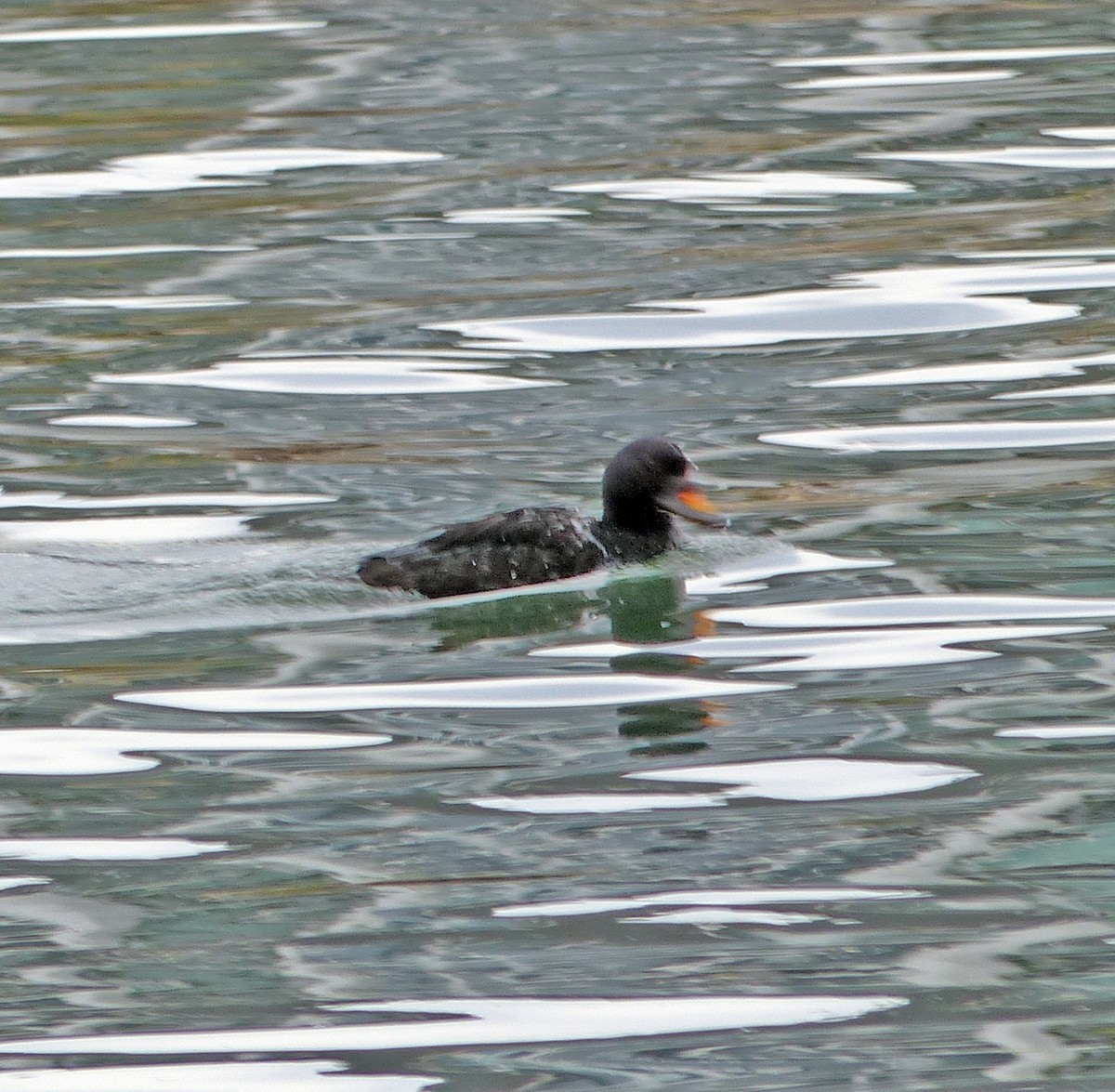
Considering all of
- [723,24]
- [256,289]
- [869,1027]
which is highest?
[723,24]

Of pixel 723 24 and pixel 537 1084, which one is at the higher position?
pixel 723 24

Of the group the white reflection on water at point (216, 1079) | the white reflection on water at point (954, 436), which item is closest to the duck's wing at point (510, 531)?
the white reflection on water at point (954, 436)

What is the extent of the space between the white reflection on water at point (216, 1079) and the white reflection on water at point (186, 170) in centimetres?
1255

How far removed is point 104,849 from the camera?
6.87 metres

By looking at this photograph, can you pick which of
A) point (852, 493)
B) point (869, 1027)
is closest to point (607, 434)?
point (852, 493)

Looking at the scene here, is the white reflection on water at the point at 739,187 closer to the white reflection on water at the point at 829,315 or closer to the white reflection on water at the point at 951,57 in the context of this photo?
the white reflection on water at the point at 829,315

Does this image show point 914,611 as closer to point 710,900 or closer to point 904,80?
point 710,900

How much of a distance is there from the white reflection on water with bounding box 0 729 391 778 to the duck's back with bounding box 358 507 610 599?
5.73 feet

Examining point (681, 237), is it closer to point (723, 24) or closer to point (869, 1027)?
point (723, 24)

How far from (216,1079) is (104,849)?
1.49 meters

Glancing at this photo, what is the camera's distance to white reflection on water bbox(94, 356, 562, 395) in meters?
12.7

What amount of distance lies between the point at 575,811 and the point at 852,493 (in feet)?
12.8

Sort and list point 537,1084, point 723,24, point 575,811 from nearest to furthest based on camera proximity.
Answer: point 537,1084 < point 575,811 < point 723,24

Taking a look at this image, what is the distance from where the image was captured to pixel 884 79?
20.0m
